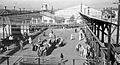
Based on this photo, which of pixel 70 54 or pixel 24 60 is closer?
pixel 24 60

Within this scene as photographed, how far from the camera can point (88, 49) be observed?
348 inches

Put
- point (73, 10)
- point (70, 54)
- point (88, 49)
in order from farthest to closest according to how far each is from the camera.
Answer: point (73, 10) → point (70, 54) → point (88, 49)

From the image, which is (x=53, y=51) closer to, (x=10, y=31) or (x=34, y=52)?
A: (x=34, y=52)

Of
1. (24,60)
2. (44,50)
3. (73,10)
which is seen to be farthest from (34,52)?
(73,10)

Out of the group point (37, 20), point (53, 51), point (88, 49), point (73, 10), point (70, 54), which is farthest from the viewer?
point (73, 10)

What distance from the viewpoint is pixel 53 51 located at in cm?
1011

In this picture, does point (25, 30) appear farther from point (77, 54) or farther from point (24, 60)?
point (24, 60)

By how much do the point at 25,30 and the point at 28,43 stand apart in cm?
430

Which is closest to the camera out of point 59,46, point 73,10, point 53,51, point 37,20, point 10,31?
point 53,51

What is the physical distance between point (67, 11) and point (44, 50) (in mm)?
17819

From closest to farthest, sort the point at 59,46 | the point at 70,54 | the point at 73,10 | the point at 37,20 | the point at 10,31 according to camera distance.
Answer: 1. the point at 70,54
2. the point at 59,46
3. the point at 10,31
4. the point at 37,20
5. the point at 73,10

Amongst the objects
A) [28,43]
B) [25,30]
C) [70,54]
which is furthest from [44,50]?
[25,30]

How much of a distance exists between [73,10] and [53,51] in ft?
55.4

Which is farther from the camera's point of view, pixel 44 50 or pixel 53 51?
pixel 53 51
